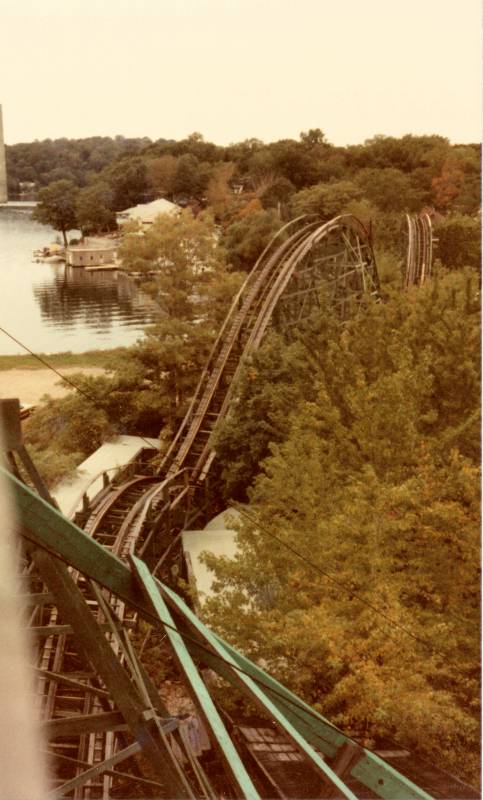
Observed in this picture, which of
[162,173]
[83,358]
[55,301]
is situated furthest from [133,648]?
[162,173]

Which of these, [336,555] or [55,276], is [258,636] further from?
[55,276]

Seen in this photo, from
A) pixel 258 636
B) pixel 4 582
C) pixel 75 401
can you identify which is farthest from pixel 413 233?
pixel 4 582

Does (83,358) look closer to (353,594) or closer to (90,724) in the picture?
(353,594)

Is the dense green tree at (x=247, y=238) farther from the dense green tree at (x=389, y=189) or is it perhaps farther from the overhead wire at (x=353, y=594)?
the overhead wire at (x=353, y=594)

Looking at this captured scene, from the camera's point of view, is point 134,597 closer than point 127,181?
Yes

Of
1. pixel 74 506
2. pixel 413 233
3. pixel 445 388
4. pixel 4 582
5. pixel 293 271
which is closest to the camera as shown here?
pixel 4 582

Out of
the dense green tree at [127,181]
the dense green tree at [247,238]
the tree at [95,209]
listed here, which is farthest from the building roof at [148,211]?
the dense green tree at [247,238]
